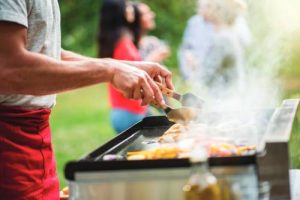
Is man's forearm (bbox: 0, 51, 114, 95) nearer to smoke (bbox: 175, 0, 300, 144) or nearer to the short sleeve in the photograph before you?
the short sleeve

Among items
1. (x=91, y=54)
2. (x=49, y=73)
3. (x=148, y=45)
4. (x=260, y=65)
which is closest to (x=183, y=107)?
Answer: (x=49, y=73)

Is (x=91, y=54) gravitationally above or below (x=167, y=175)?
above

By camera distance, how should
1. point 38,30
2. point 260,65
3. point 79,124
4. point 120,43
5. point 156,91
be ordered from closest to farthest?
point 156,91 < point 38,30 < point 120,43 < point 260,65 < point 79,124

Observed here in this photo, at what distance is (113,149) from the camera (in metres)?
2.71

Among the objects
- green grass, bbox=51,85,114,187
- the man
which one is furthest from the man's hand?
green grass, bbox=51,85,114,187

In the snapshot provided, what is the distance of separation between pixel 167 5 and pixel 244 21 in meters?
7.27

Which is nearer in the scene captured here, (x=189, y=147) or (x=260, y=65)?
(x=189, y=147)

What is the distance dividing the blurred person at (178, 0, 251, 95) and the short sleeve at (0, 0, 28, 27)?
4233 mm

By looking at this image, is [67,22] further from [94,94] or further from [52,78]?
[52,78]

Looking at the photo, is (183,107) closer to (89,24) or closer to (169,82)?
(169,82)

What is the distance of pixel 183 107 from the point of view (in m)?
2.89

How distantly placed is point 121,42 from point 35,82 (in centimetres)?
356

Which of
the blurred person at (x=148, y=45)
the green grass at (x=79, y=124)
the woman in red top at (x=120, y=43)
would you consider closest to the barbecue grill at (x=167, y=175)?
the woman in red top at (x=120, y=43)

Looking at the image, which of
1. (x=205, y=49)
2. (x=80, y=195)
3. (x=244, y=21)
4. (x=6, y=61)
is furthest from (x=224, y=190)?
(x=244, y=21)
